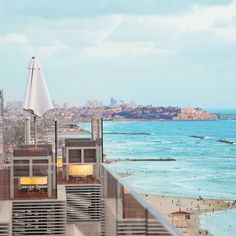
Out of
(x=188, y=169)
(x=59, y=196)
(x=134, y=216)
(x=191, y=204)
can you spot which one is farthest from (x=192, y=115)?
(x=134, y=216)

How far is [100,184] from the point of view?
283cm

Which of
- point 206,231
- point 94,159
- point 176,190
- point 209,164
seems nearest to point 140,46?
point 209,164

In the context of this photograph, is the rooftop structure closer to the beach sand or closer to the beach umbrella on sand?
the beach umbrella on sand

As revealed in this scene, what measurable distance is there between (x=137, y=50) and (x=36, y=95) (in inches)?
1742

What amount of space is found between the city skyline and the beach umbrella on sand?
24.3 metres

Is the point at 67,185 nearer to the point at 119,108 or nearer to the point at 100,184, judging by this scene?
the point at 100,184

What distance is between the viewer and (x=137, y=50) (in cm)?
4862

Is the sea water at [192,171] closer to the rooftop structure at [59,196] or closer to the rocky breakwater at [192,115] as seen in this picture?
the rooftop structure at [59,196]

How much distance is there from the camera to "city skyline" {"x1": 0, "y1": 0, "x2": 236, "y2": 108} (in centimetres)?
3481

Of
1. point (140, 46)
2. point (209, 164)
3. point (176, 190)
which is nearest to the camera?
point (176, 190)

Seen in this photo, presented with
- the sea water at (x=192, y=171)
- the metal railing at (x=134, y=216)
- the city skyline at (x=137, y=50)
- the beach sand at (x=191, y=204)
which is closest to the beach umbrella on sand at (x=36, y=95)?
the metal railing at (x=134, y=216)

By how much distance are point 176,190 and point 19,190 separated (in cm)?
1994

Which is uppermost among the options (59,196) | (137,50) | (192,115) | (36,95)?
(137,50)

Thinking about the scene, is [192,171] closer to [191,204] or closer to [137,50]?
[191,204]
